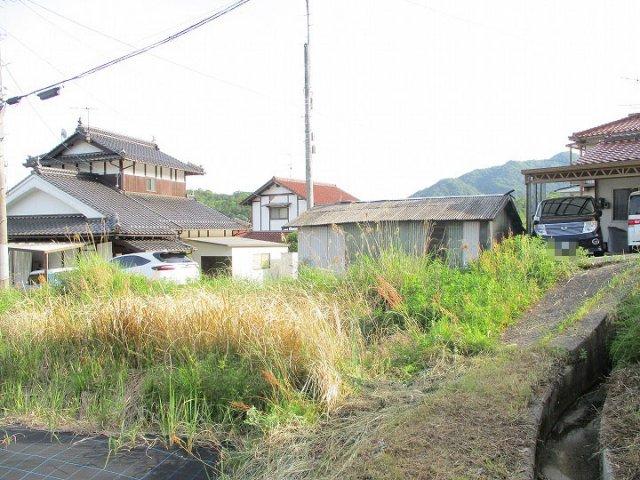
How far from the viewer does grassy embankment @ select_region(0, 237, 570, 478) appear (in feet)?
12.3

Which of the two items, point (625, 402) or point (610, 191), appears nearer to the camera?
point (625, 402)

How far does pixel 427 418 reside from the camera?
3104 mm

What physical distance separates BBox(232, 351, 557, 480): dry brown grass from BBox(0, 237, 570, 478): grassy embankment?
0.17ft

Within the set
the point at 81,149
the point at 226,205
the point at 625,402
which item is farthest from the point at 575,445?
the point at 226,205

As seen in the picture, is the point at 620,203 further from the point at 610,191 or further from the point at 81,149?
the point at 81,149

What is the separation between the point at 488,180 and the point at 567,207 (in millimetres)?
46079

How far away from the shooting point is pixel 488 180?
56.7 meters

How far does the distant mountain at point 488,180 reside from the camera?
5194 cm

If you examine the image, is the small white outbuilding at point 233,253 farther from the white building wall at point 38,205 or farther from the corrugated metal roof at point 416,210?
→ the corrugated metal roof at point 416,210

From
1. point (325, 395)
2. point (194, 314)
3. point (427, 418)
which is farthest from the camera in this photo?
point (194, 314)

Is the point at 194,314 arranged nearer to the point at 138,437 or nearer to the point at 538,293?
the point at 138,437

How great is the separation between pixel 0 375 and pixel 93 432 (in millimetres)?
2092

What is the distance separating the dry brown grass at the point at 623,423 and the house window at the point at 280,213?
1089 inches

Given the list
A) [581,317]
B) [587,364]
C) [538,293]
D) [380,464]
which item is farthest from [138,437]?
[538,293]
